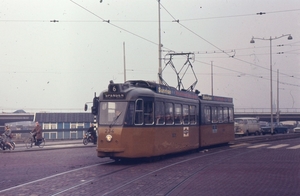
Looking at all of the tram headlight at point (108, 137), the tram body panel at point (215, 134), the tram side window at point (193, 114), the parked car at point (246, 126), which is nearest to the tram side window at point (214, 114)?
the tram body panel at point (215, 134)

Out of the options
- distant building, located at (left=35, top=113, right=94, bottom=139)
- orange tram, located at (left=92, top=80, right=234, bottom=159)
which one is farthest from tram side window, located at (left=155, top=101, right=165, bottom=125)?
distant building, located at (left=35, top=113, right=94, bottom=139)

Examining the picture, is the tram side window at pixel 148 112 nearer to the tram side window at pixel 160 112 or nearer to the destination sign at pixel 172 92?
the tram side window at pixel 160 112

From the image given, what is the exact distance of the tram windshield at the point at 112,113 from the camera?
1892cm

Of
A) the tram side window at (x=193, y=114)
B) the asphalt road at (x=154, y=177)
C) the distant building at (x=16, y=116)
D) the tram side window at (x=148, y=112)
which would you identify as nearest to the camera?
the asphalt road at (x=154, y=177)

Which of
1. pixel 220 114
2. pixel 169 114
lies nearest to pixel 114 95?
pixel 169 114

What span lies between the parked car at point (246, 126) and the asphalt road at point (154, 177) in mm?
30792

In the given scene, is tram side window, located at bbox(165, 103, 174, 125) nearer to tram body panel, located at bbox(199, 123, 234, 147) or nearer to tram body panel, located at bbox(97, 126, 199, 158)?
tram body panel, located at bbox(97, 126, 199, 158)

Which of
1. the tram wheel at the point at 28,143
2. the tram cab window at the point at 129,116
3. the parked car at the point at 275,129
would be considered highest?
the tram cab window at the point at 129,116

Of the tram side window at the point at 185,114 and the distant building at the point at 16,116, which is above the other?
the distant building at the point at 16,116

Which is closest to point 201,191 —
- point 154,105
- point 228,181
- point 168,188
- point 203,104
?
point 168,188

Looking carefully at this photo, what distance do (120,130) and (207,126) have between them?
10016 mm

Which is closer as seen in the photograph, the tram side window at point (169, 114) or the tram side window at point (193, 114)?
the tram side window at point (169, 114)

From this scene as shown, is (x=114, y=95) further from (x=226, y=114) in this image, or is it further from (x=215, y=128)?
(x=226, y=114)

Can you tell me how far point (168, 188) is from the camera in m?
12.6
